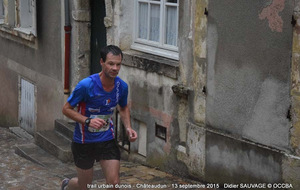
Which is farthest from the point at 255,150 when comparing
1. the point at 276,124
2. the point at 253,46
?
the point at 253,46

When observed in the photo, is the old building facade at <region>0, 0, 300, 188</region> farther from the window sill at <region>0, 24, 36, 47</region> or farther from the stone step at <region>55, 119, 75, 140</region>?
the window sill at <region>0, 24, 36, 47</region>

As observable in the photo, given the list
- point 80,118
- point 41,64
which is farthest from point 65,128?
point 80,118

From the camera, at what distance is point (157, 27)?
962cm

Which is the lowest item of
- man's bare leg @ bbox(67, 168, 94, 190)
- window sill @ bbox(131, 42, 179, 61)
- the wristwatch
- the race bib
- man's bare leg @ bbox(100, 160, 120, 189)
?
man's bare leg @ bbox(67, 168, 94, 190)

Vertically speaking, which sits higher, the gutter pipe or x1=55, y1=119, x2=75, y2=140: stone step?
the gutter pipe

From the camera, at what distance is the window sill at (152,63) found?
884 centimetres

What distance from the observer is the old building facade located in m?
6.98

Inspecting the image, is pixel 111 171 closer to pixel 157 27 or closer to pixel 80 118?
pixel 80 118

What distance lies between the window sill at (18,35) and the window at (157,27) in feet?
13.6

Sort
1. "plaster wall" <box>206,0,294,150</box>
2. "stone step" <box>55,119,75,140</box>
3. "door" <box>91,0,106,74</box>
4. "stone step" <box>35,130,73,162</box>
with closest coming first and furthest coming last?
"plaster wall" <box>206,0,294,150</box> < "stone step" <box>35,130,73,162</box> < "stone step" <box>55,119,75,140</box> < "door" <box>91,0,106,74</box>

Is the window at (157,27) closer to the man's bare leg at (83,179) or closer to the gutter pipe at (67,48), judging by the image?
the gutter pipe at (67,48)

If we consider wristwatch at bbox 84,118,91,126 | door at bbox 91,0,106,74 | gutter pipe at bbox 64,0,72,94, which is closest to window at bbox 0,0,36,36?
gutter pipe at bbox 64,0,72,94

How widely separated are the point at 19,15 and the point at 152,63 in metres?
6.19

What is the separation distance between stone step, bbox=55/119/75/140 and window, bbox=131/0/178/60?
2.02 m
